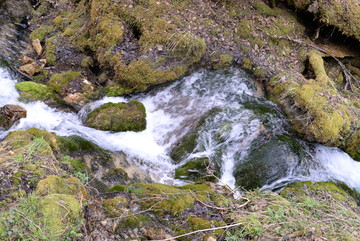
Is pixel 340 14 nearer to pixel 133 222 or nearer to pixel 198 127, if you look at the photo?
pixel 198 127

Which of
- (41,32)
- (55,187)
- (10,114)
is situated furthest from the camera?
(41,32)

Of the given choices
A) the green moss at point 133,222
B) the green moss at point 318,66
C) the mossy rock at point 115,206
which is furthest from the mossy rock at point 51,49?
the green moss at point 318,66

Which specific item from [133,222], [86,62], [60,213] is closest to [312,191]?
[133,222]

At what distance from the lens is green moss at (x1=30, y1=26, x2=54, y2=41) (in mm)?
8039

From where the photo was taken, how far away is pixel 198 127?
20.3 ft

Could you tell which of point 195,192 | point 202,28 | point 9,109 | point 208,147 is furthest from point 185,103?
point 9,109

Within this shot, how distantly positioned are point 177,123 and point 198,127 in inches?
21.9

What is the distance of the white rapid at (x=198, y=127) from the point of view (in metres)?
5.64

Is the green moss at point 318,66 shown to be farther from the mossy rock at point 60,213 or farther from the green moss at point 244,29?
the mossy rock at point 60,213

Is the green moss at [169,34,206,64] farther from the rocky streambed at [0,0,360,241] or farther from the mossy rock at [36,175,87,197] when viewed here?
the mossy rock at [36,175,87,197]

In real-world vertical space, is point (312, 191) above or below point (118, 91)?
above

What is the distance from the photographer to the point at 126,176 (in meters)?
4.80

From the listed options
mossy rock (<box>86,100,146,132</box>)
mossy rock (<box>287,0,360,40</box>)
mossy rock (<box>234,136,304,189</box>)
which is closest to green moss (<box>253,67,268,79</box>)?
mossy rock (<box>234,136,304,189</box>)

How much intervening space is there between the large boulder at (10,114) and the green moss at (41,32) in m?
3.37
